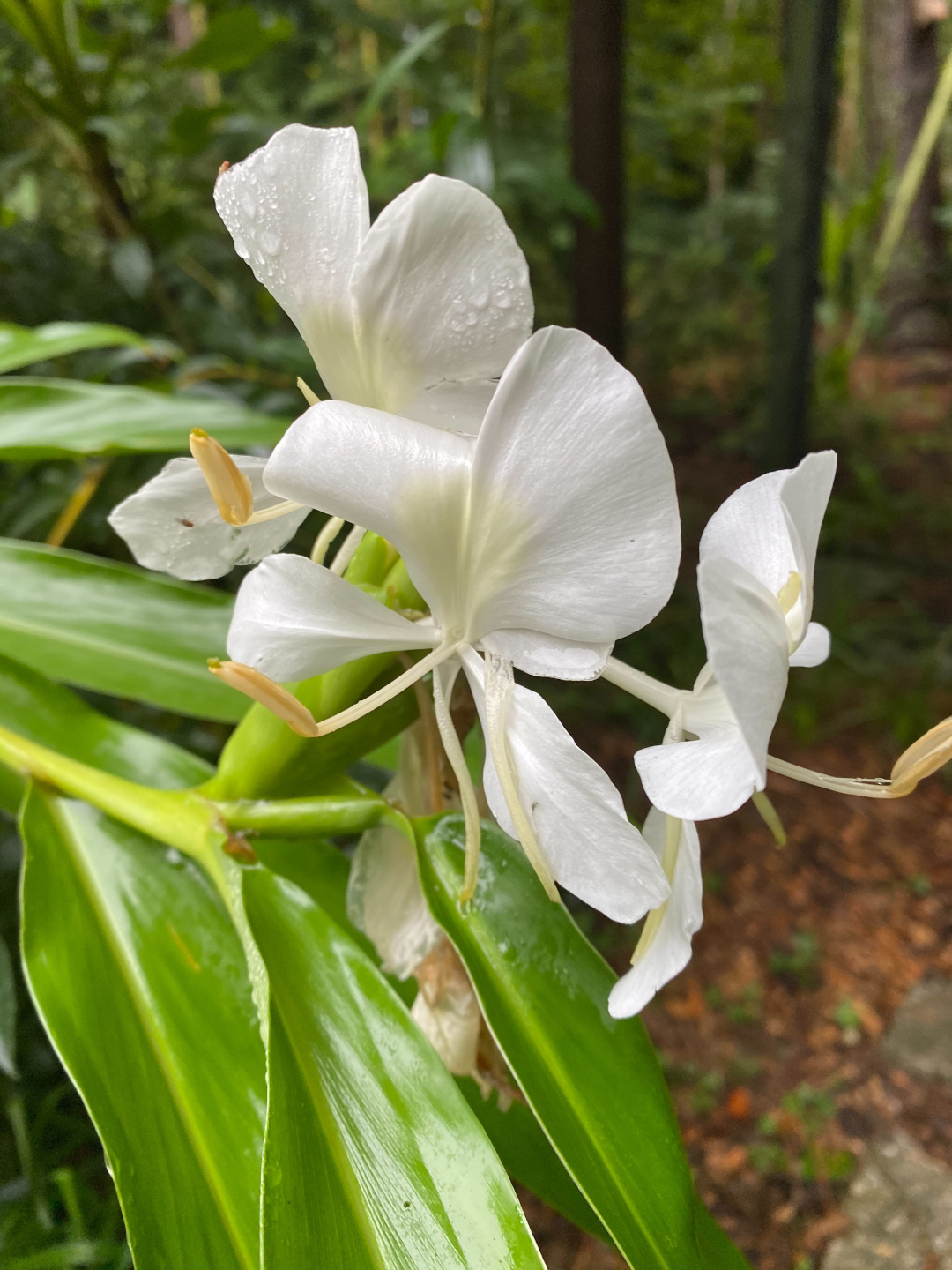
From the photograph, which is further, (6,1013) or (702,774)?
(6,1013)

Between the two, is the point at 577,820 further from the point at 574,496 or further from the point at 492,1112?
the point at 492,1112

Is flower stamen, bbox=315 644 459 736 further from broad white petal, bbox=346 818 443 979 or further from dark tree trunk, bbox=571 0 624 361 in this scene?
dark tree trunk, bbox=571 0 624 361

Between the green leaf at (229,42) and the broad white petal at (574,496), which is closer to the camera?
the broad white petal at (574,496)

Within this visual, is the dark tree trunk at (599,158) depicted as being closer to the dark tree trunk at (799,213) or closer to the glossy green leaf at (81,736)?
the dark tree trunk at (799,213)

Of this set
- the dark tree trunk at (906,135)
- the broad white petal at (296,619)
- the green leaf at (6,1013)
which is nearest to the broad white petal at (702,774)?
the broad white petal at (296,619)

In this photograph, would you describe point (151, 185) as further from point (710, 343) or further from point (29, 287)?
point (710, 343)

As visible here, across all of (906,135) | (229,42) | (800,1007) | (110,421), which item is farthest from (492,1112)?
(906,135)
